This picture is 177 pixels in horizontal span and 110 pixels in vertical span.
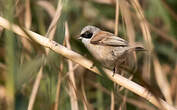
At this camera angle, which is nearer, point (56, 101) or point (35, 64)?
point (56, 101)

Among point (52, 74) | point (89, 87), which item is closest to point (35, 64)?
point (52, 74)

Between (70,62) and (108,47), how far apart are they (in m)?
0.29

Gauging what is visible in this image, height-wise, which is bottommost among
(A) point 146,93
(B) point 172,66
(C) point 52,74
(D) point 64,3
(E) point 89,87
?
(B) point 172,66

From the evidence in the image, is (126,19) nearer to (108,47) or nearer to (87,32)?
(108,47)

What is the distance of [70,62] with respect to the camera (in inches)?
98.3

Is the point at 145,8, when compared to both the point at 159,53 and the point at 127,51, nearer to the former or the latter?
the point at 159,53

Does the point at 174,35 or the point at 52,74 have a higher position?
the point at 52,74

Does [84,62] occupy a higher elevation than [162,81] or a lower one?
higher

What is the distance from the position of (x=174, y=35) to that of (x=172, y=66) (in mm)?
924

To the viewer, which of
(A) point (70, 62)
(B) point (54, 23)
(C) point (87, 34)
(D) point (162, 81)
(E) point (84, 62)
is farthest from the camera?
(D) point (162, 81)

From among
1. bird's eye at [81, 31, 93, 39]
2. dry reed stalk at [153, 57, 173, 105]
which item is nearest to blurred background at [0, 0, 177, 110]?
dry reed stalk at [153, 57, 173, 105]

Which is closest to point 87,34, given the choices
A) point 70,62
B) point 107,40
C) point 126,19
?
point 107,40

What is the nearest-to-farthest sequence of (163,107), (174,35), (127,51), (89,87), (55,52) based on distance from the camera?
1. (163,107)
2. (55,52)
3. (127,51)
4. (174,35)
5. (89,87)

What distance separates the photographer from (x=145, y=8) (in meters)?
4.20
